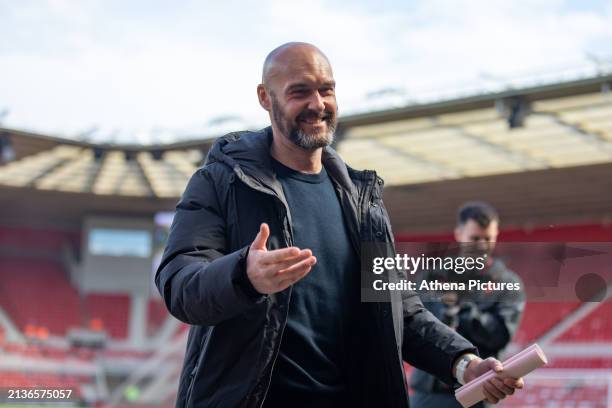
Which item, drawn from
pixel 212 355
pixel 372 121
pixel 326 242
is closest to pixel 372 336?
pixel 326 242

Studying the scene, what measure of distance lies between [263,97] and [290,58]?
0.56 ft

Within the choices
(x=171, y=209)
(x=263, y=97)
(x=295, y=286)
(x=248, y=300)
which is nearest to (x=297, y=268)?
(x=248, y=300)

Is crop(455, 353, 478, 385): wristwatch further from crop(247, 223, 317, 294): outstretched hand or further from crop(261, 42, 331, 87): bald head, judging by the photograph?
crop(261, 42, 331, 87): bald head

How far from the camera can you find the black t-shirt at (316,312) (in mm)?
2264

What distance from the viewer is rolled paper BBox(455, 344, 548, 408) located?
6.94 feet

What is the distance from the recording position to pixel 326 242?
2.36 metres

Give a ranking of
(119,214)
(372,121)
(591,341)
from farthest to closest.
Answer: (119,214) < (591,341) < (372,121)

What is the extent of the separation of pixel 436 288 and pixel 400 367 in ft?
0.81

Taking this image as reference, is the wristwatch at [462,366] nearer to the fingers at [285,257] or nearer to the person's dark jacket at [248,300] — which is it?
the person's dark jacket at [248,300]

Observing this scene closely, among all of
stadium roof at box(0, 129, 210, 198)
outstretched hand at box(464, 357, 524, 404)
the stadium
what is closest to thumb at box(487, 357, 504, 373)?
outstretched hand at box(464, 357, 524, 404)

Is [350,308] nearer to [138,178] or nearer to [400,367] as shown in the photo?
[400,367]

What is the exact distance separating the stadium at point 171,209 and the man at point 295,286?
827 centimetres

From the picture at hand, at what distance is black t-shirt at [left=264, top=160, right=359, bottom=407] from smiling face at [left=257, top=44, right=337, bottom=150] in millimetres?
142

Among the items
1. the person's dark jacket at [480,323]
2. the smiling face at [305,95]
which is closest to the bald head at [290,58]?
the smiling face at [305,95]
